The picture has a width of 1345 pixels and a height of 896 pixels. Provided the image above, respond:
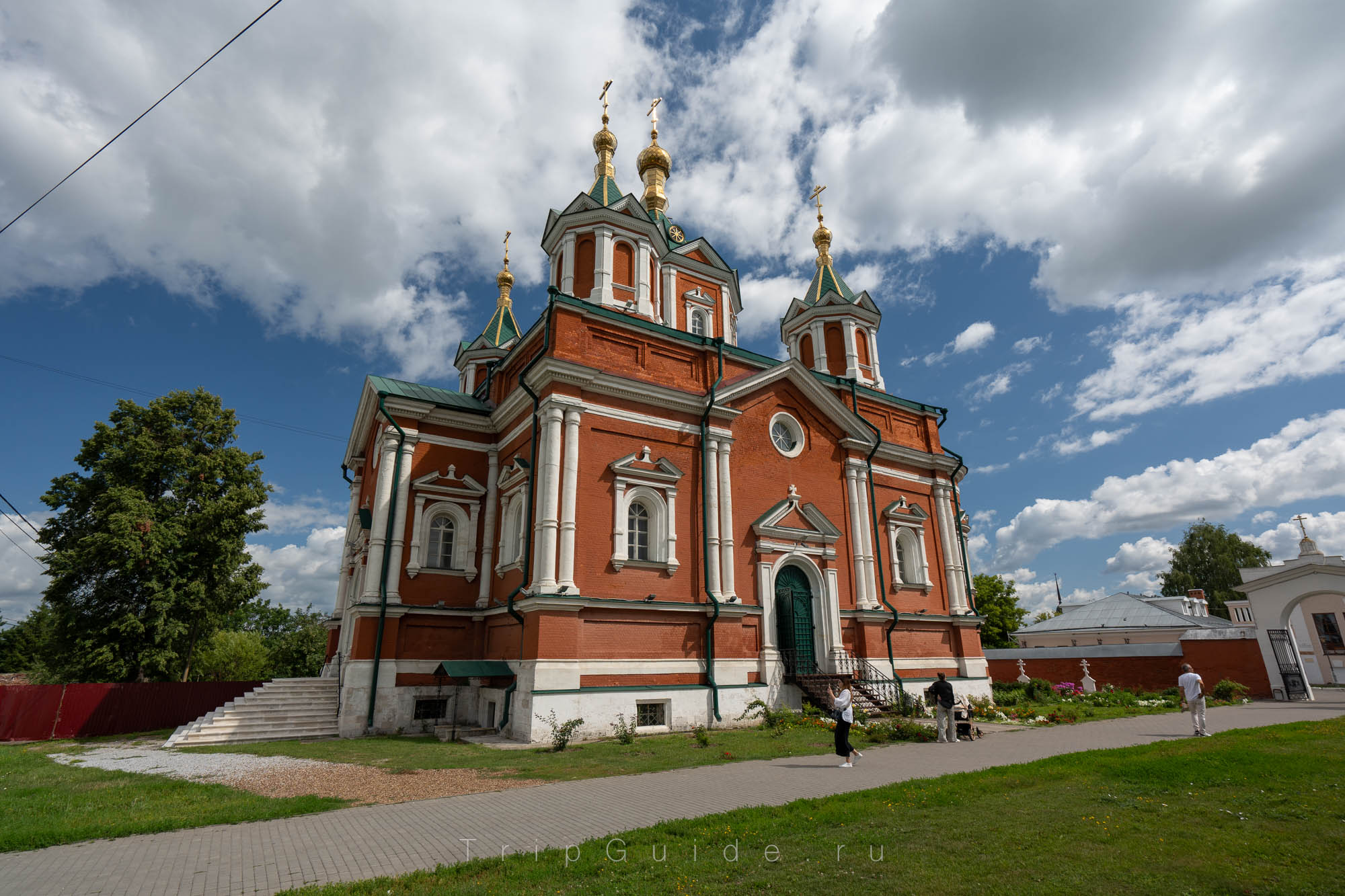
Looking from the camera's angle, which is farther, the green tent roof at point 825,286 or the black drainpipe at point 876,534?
the green tent roof at point 825,286

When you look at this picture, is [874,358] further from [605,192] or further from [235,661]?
[235,661]

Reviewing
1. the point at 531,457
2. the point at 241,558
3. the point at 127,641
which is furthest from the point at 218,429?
the point at 531,457

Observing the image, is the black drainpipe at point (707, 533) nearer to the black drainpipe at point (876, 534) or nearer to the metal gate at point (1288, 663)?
the black drainpipe at point (876, 534)

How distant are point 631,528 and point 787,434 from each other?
6347mm

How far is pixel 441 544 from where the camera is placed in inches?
767

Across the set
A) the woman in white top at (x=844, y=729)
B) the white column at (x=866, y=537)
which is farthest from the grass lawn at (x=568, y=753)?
the white column at (x=866, y=537)

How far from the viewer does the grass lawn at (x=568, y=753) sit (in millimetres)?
11102

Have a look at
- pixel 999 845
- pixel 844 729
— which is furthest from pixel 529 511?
pixel 999 845

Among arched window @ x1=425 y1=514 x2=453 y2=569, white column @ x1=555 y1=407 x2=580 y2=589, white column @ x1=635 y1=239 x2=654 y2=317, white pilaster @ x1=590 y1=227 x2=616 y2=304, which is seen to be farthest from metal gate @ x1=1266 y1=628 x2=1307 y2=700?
arched window @ x1=425 y1=514 x2=453 y2=569

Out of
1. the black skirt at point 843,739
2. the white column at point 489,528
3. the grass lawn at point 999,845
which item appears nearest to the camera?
the grass lawn at point 999,845

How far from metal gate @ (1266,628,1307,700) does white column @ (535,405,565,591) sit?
79.7 ft

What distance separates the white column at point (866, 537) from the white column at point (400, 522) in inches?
526

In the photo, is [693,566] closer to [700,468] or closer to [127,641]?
[700,468]

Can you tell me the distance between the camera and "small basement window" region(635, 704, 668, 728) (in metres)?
16.0
